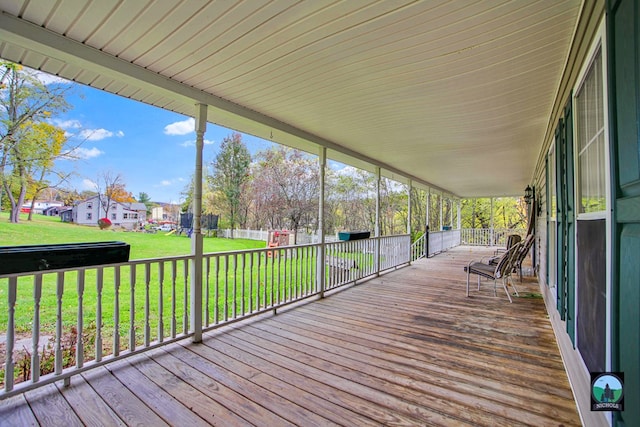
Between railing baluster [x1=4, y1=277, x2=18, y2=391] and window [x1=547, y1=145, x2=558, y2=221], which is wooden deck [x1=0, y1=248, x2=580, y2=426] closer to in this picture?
railing baluster [x1=4, y1=277, x2=18, y2=391]

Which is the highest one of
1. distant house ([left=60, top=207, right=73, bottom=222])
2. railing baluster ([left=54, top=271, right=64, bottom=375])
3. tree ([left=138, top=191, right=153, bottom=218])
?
tree ([left=138, top=191, right=153, bottom=218])

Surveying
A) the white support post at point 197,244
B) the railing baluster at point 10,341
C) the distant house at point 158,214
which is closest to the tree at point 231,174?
the distant house at point 158,214

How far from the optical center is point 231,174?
11242 mm

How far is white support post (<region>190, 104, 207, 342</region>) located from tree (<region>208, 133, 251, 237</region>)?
7.70 meters

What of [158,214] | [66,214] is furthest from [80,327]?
[158,214]

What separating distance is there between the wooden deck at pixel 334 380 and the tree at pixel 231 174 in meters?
7.73

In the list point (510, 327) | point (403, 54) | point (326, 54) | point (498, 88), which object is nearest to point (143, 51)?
point (326, 54)

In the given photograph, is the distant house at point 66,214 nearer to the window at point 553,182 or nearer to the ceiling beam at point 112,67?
the ceiling beam at point 112,67

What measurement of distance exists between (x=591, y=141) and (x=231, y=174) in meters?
10.9

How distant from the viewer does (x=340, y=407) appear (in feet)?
6.08

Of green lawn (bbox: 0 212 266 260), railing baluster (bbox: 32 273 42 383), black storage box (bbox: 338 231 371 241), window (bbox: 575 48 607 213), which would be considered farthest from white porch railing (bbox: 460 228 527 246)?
railing baluster (bbox: 32 273 42 383)

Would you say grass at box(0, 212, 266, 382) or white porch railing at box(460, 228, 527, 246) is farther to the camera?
white porch railing at box(460, 228, 527, 246)

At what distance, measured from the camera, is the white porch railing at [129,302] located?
2.06m

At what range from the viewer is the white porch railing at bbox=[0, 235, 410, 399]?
2.06 m
